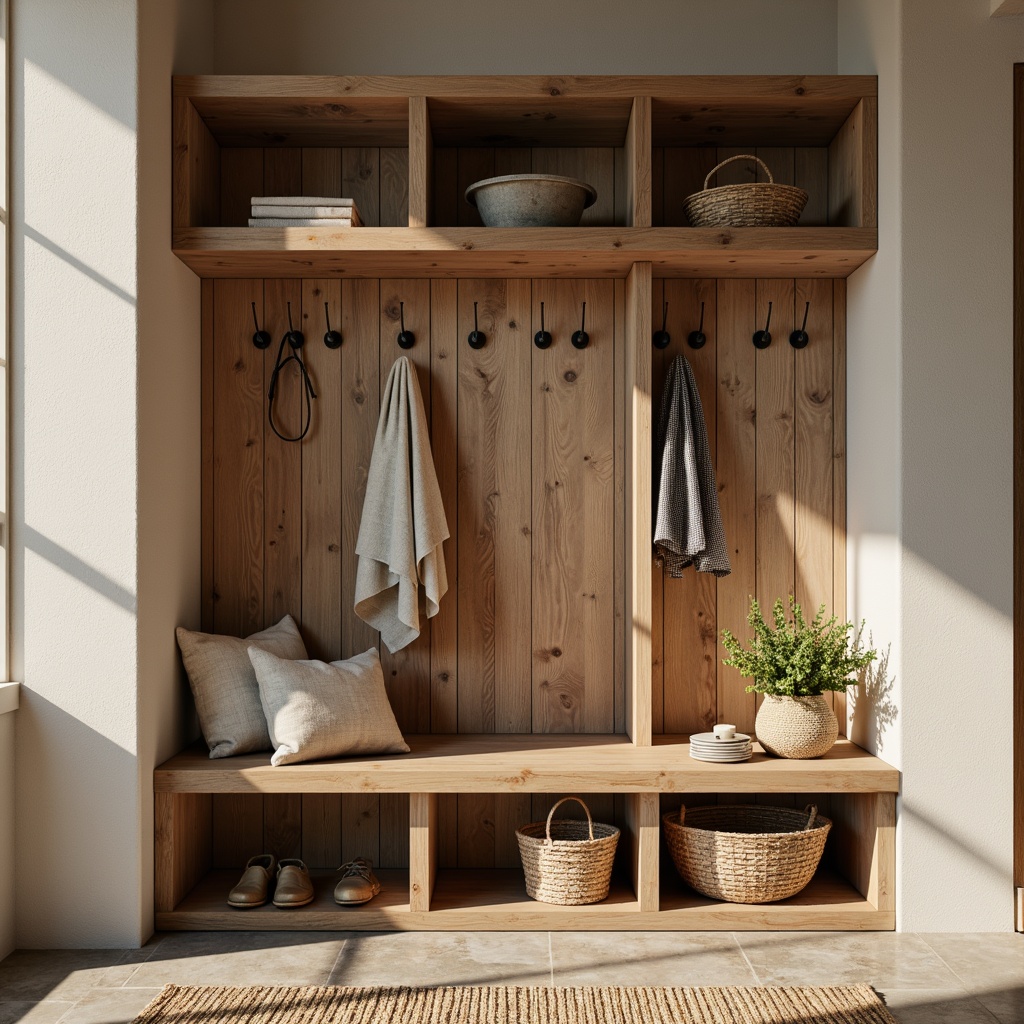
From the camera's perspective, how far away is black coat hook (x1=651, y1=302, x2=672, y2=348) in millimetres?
3279

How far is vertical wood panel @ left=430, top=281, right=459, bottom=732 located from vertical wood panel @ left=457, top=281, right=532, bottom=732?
0.02 m

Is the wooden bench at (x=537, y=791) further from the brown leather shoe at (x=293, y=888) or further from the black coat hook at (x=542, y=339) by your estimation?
the black coat hook at (x=542, y=339)

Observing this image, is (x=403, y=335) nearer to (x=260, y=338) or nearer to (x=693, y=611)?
(x=260, y=338)

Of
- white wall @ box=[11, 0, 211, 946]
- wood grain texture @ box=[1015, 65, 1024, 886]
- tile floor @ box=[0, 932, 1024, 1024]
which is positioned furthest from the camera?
wood grain texture @ box=[1015, 65, 1024, 886]

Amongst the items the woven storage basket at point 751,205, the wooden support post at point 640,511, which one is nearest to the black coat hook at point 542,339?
the wooden support post at point 640,511

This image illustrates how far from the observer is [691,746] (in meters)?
2.94

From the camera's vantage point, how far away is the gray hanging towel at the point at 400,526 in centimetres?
312

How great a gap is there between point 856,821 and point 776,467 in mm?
1066

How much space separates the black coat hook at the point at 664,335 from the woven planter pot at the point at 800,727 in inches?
44.0

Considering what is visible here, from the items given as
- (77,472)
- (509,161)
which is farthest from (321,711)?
(509,161)

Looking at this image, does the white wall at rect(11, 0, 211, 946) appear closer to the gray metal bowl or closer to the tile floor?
the tile floor

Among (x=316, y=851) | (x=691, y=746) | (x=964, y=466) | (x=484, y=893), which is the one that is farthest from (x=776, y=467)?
(x=316, y=851)

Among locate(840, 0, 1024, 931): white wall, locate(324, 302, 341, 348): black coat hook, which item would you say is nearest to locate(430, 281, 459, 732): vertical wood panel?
locate(324, 302, 341, 348): black coat hook

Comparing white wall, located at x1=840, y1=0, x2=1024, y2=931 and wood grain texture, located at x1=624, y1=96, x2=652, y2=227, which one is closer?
white wall, located at x1=840, y1=0, x2=1024, y2=931
